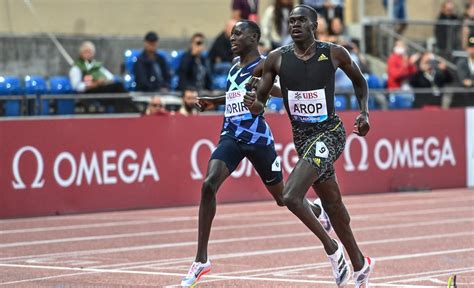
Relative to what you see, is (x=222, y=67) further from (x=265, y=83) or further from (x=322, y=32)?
(x=265, y=83)

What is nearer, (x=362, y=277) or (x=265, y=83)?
(x=362, y=277)

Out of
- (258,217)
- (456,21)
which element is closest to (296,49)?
(258,217)

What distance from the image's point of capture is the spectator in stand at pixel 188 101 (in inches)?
802

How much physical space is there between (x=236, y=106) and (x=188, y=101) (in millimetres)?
8713

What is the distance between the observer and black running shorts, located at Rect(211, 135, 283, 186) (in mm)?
11477

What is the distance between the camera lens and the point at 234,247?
14.6 m

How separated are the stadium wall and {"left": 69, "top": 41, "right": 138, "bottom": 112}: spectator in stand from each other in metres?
0.31

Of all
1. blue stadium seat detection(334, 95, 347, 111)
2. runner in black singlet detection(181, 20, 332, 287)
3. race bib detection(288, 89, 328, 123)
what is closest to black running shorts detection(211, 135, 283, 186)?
runner in black singlet detection(181, 20, 332, 287)

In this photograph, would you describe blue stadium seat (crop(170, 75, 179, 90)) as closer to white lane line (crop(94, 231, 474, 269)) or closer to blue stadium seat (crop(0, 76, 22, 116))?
blue stadium seat (crop(0, 76, 22, 116))

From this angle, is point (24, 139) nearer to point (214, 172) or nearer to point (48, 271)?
point (48, 271)

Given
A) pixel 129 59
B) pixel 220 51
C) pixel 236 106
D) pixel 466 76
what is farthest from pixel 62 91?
pixel 466 76

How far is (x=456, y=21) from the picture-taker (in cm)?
2928

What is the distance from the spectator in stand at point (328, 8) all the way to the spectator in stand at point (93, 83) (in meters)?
6.68

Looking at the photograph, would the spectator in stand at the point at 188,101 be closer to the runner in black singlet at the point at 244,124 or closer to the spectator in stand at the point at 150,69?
the spectator in stand at the point at 150,69
